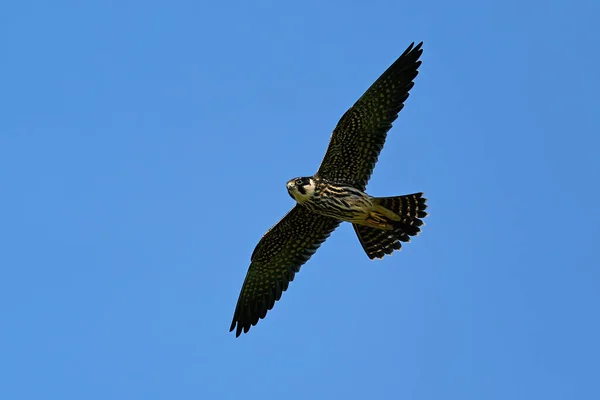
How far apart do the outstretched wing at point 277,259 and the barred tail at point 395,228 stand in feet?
2.14

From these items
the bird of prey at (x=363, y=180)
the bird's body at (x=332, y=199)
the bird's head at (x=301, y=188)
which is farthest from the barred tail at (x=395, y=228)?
the bird's head at (x=301, y=188)

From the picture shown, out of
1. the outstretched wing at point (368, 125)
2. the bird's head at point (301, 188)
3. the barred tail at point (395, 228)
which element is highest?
the outstretched wing at point (368, 125)

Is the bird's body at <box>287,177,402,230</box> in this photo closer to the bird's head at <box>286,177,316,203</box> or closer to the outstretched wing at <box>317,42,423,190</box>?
the bird's head at <box>286,177,316,203</box>

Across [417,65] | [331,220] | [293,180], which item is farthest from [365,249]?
[417,65]

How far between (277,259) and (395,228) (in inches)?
90.1

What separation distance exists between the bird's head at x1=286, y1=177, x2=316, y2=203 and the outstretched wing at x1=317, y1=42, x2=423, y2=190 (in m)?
0.44

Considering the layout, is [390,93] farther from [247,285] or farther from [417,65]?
[247,285]

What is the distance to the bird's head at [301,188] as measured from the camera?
752 inches

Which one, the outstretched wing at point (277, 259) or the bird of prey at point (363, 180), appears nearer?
the bird of prey at point (363, 180)

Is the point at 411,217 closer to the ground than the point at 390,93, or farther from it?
closer to the ground

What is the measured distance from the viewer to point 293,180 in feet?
62.9

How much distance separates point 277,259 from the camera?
804 inches

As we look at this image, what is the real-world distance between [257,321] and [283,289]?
0.77 m

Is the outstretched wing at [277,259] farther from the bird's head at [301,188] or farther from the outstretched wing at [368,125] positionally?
the outstretched wing at [368,125]
